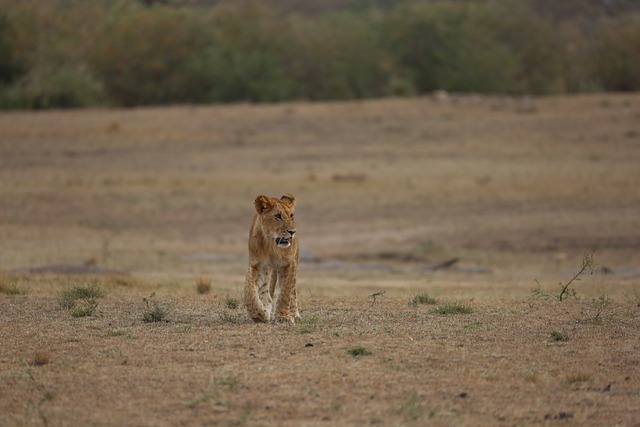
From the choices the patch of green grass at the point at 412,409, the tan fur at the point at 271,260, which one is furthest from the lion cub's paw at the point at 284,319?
the patch of green grass at the point at 412,409

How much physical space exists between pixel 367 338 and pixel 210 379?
1774 millimetres

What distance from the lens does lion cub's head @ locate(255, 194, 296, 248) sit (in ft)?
34.2

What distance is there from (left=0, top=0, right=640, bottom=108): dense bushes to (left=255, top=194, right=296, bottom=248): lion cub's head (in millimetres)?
27133

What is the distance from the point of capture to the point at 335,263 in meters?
20.8

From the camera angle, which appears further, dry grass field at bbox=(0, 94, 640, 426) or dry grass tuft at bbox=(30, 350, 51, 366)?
dry grass tuft at bbox=(30, 350, 51, 366)

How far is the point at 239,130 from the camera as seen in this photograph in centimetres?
3434

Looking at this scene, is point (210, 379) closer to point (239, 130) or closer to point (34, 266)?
point (34, 266)

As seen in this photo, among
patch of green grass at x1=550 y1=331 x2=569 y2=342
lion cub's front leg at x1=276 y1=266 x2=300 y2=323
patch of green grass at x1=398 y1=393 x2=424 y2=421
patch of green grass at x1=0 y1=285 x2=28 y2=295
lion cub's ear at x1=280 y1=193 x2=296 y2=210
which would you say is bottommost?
patch of green grass at x1=398 y1=393 x2=424 y2=421

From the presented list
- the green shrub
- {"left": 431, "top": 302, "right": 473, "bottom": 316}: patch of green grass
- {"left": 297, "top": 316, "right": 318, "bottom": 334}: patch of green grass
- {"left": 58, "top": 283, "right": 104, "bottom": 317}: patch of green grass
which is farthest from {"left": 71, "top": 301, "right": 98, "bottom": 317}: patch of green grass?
the green shrub

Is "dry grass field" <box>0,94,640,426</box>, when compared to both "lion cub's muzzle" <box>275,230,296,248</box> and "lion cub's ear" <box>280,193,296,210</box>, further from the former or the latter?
"lion cub's ear" <box>280,193,296,210</box>

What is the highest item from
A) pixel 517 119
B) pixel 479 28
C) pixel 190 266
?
pixel 479 28

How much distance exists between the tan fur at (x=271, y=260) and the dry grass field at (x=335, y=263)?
8.1 inches

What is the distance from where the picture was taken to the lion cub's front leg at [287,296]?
10.7 metres

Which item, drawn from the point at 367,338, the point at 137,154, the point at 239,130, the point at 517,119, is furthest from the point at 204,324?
the point at 517,119
